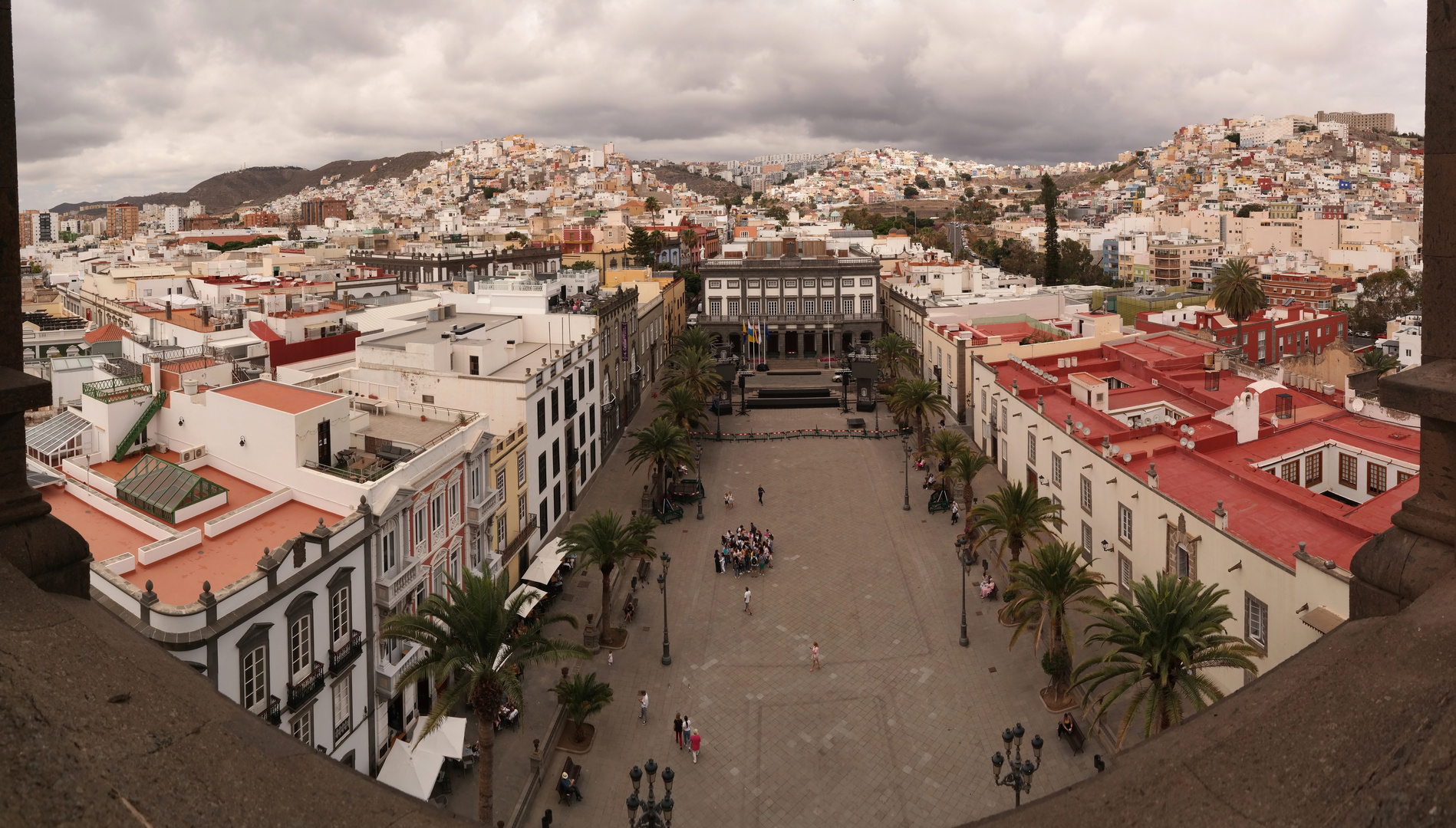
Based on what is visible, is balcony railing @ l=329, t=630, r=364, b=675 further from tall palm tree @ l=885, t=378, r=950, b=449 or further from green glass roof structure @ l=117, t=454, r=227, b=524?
tall palm tree @ l=885, t=378, r=950, b=449

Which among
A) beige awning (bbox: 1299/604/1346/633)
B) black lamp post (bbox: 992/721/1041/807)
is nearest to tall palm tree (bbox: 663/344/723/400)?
black lamp post (bbox: 992/721/1041/807)

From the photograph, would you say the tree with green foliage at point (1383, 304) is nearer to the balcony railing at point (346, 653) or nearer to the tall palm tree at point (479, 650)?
the tall palm tree at point (479, 650)

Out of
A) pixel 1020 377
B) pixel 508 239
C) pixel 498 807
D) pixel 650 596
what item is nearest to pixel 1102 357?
pixel 1020 377

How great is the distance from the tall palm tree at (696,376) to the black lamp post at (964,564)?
2039 centimetres

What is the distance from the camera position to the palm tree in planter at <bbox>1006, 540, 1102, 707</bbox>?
24.1 metres

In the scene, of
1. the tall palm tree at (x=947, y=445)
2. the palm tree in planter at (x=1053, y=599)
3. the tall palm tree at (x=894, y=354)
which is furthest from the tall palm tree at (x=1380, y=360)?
the palm tree in planter at (x=1053, y=599)

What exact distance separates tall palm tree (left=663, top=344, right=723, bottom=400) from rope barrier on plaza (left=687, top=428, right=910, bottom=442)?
8.27ft

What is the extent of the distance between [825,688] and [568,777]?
26.1 feet

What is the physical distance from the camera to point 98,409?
24.7 metres

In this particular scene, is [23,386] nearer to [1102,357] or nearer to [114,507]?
[114,507]

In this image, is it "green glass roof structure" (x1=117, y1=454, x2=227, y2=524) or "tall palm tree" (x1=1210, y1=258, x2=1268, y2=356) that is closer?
"green glass roof structure" (x1=117, y1=454, x2=227, y2=524)

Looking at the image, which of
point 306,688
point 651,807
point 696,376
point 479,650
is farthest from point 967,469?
point 306,688

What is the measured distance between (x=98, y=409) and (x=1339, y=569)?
30482 millimetres

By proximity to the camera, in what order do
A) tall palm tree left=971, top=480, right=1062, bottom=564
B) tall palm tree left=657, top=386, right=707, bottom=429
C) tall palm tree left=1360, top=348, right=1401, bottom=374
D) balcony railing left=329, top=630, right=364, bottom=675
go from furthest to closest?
tall palm tree left=1360, top=348, right=1401, bottom=374
tall palm tree left=657, top=386, right=707, bottom=429
tall palm tree left=971, top=480, right=1062, bottom=564
balcony railing left=329, top=630, right=364, bottom=675
